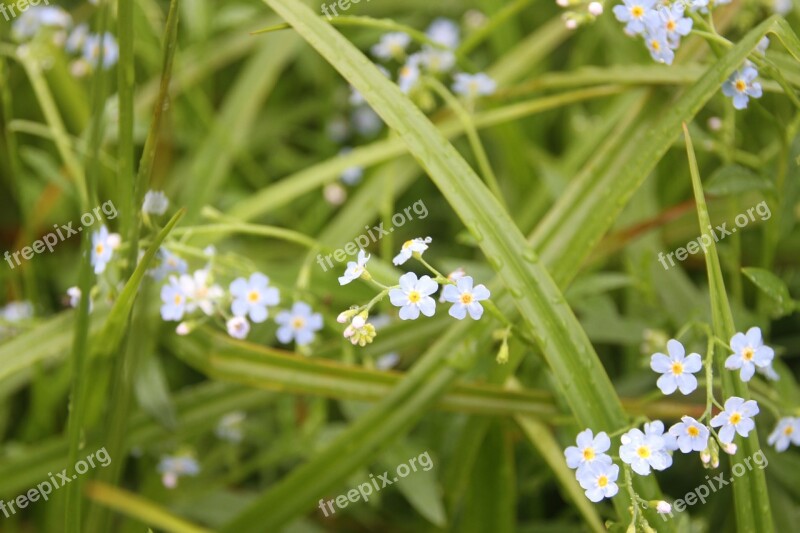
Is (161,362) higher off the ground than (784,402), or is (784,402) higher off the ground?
(161,362)

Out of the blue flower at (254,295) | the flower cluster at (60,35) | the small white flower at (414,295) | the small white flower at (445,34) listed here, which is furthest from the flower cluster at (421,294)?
the small white flower at (445,34)

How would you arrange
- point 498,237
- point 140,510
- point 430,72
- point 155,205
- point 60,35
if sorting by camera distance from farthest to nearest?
point 60,35, point 430,72, point 140,510, point 155,205, point 498,237

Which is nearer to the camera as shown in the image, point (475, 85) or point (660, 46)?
point (660, 46)

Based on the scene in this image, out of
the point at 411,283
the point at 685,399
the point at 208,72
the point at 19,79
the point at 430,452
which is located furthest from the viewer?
the point at 19,79

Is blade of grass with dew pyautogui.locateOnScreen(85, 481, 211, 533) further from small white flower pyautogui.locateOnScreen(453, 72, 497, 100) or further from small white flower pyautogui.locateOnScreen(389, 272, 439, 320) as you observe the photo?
small white flower pyautogui.locateOnScreen(453, 72, 497, 100)

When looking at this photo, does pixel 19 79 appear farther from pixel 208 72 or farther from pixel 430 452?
pixel 430 452

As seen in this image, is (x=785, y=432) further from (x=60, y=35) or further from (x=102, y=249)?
(x=60, y=35)

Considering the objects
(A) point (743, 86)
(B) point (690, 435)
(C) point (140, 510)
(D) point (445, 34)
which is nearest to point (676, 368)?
(B) point (690, 435)

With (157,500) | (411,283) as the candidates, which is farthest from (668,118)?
(157,500)
